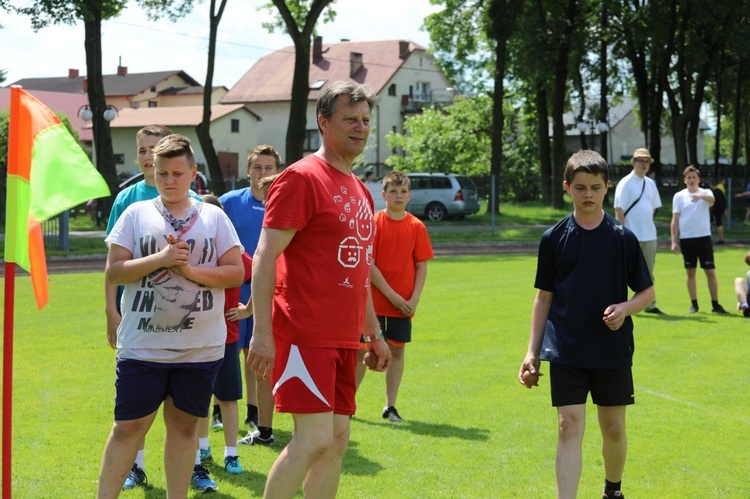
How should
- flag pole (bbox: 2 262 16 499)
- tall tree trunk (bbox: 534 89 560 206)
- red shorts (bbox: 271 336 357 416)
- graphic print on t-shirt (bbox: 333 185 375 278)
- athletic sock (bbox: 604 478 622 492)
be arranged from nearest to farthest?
flag pole (bbox: 2 262 16 499), red shorts (bbox: 271 336 357 416), graphic print on t-shirt (bbox: 333 185 375 278), athletic sock (bbox: 604 478 622 492), tall tree trunk (bbox: 534 89 560 206)

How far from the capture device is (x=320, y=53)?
82.3 m

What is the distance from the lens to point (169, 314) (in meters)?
4.80

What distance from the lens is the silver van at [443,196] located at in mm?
38312

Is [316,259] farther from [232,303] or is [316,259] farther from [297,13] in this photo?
[297,13]

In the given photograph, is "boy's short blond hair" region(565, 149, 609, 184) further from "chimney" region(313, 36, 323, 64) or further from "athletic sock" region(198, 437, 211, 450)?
"chimney" region(313, 36, 323, 64)

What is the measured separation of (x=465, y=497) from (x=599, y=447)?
1712 millimetres

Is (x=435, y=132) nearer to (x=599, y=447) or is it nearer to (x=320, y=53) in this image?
(x=320, y=53)

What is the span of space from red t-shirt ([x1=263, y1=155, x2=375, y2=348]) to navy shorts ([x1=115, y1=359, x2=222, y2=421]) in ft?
1.97

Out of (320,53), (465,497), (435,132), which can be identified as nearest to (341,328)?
(465,497)

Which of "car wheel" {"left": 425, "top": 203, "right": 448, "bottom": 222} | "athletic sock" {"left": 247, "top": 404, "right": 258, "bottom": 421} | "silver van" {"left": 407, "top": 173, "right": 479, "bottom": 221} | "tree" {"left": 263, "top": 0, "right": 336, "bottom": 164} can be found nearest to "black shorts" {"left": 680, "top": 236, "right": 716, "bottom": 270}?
"athletic sock" {"left": 247, "top": 404, "right": 258, "bottom": 421}

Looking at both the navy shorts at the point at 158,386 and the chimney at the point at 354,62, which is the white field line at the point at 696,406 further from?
the chimney at the point at 354,62

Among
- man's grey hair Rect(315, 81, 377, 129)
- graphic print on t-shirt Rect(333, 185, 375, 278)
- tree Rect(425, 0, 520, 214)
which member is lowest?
graphic print on t-shirt Rect(333, 185, 375, 278)

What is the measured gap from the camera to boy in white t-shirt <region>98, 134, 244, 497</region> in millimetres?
4773

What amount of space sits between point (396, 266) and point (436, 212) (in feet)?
101
